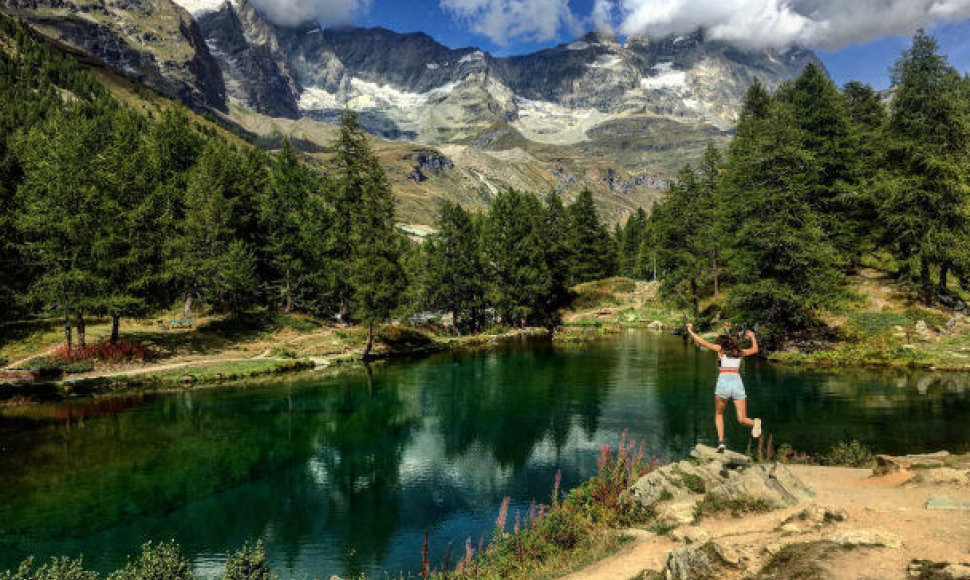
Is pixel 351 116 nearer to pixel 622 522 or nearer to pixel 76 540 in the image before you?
pixel 76 540

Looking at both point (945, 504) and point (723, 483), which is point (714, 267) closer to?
point (723, 483)

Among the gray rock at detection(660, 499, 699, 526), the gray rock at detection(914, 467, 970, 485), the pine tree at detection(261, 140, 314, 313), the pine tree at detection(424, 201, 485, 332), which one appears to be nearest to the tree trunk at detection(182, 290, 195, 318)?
the pine tree at detection(261, 140, 314, 313)

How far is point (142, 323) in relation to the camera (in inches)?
2083

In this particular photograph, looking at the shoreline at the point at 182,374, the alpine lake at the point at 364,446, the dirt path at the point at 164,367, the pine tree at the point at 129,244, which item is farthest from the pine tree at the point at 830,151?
the pine tree at the point at 129,244

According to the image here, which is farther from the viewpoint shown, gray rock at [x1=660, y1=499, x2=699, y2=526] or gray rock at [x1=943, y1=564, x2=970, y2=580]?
gray rock at [x1=660, y1=499, x2=699, y2=526]

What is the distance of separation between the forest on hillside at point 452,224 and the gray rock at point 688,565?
37.3 meters

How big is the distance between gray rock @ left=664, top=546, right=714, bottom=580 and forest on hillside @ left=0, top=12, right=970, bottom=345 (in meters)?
37.3

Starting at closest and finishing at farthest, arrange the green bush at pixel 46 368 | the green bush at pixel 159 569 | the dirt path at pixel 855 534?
1. the dirt path at pixel 855 534
2. the green bush at pixel 159 569
3. the green bush at pixel 46 368

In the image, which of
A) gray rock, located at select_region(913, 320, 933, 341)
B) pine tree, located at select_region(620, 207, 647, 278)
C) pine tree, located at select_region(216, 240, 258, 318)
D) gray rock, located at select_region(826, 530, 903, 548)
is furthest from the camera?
pine tree, located at select_region(620, 207, 647, 278)

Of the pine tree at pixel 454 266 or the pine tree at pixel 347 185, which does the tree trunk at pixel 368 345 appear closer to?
the pine tree at pixel 347 185

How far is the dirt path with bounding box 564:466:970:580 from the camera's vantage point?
8594mm

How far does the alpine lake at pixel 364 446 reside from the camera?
17344 millimetres

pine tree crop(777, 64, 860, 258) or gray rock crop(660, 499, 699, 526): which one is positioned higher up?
pine tree crop(777, 64, 860, 258)

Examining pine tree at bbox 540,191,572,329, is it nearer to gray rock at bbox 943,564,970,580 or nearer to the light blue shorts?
the light blue shorts
